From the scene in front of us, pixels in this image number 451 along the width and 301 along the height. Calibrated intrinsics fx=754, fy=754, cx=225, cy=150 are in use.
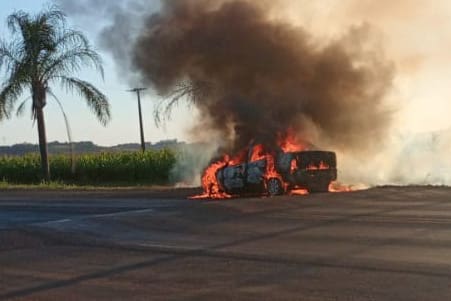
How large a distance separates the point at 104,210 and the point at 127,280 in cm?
891

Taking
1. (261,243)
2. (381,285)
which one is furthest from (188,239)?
(381,285)

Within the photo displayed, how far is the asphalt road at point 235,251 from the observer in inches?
301

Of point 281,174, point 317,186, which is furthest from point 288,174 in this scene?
point 317,186

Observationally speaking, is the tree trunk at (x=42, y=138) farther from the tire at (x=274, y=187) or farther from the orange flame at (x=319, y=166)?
the orange flame at (x=319, y=166)

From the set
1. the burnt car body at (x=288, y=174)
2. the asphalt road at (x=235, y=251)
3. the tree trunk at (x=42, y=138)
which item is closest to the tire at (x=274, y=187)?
the burnt car body at (x=288, y=174)

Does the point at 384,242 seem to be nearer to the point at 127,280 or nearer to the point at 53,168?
the point at 127,280

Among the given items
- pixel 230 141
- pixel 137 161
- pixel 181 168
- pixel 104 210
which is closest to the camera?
pixel 104 210

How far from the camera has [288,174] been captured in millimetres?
19719

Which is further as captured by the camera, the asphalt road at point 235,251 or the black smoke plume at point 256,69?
the black smoke plume at point 256,69

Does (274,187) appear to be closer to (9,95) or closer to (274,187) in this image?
(274,187)

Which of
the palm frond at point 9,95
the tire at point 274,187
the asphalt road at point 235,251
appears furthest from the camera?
the palm frond at point 9,95

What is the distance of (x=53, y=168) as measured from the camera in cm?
4025

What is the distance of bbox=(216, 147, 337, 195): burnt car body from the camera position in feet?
64.6

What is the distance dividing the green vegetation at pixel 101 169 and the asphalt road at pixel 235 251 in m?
21.0
